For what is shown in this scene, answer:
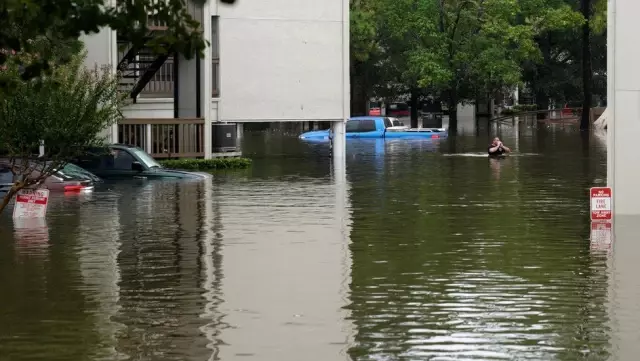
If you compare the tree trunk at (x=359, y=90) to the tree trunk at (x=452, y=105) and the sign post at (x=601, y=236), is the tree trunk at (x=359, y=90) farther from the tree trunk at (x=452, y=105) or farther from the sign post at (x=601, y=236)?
the sign post at (x=601, y=236)

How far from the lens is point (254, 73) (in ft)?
149

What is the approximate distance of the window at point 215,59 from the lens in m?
44.5

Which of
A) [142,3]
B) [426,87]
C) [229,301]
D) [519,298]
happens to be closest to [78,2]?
[142,3]

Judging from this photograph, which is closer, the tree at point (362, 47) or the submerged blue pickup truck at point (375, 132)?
the submerged blue pickup truck at point (375, 132)

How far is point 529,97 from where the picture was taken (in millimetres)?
105125

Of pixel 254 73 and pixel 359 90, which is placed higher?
pixel 359 90

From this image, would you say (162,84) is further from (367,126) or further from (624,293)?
(624,293)

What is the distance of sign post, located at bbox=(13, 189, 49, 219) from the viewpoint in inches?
910

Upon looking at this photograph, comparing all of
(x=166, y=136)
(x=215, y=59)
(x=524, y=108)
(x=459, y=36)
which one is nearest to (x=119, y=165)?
(x=166, y=136)

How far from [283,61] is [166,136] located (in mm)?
5492

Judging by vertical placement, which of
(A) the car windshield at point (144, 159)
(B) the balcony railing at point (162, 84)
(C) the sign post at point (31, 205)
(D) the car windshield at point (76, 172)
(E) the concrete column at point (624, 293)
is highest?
(B) the balcony railing at point (162, 84)

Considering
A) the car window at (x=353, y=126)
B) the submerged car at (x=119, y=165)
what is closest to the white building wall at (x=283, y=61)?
the submerged car at (x=119, y=165)

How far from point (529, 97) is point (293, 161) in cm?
6073

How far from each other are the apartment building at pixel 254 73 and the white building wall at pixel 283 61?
34 millimetres
